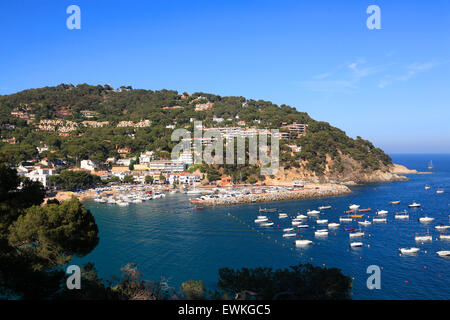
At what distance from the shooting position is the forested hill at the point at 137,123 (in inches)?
2169

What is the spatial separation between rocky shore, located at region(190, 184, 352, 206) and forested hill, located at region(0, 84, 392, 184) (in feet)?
35.4

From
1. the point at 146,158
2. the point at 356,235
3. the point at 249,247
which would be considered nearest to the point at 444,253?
the point at 356,235

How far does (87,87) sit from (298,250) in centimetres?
9994

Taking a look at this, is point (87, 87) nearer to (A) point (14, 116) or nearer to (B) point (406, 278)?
(A) point (14, 116)

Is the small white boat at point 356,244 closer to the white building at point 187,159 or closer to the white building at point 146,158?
the white building at point 187,159

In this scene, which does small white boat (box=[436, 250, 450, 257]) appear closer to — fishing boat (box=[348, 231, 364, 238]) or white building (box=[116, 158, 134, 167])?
fishing boat (box=[348, 231, 364, 238])

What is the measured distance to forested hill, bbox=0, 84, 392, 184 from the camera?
181 feet

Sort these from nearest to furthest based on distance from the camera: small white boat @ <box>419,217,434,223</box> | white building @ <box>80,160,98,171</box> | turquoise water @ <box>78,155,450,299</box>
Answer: turquoise water @ <box>78,155,450,299</box> → small white boat @ <box>419,217,434,223</box> → white building @ <box>80,160,98,171</box>

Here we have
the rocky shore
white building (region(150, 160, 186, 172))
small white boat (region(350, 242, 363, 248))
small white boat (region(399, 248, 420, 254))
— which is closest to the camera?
small white boat (region(399, 248, 420, 254))

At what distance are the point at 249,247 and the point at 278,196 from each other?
19.0 metres

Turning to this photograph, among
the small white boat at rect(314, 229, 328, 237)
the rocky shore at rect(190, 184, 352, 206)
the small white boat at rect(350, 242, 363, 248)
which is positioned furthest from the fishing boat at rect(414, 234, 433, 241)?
the rocky shore at rect(190, 184, 352, 206)

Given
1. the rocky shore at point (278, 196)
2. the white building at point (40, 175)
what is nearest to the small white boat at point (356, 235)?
the rocky shore at point (278, 196)

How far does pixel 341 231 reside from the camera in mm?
23844

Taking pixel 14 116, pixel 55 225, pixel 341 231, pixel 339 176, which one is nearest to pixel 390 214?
pixel 341 231
